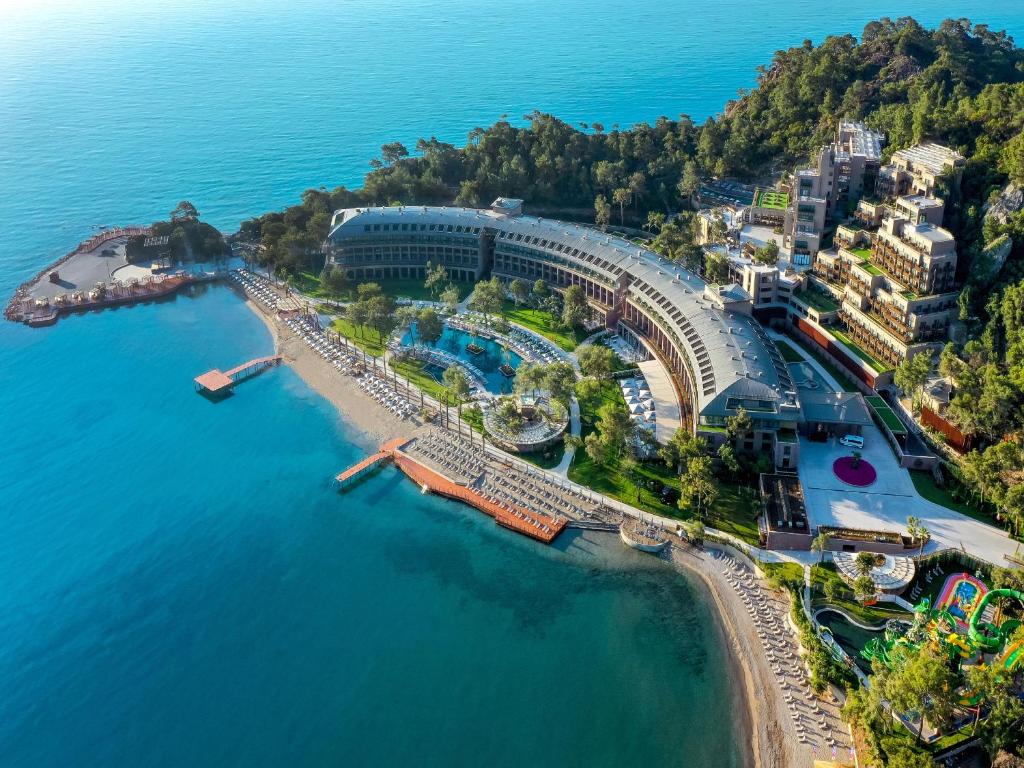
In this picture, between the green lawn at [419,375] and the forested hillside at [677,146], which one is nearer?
the green lawn at [419,375]

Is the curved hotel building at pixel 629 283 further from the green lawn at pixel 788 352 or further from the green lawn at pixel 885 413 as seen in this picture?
the green lawn at pixel 885 413

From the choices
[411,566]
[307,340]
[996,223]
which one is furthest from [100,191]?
[996,223]

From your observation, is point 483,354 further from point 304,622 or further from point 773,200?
point 773,200

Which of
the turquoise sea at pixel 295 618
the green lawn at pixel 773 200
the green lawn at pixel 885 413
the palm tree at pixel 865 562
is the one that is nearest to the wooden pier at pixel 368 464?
the turquoise sea at pixel 295 618

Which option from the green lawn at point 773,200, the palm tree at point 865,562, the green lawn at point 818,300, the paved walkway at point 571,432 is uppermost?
the green lawn at point 773,200

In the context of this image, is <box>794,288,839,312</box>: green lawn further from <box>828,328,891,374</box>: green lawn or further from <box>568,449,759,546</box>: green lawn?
<box>568,449,759,546</box>: green lawn

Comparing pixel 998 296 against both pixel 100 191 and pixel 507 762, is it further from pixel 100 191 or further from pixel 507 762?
pixel 100 191
